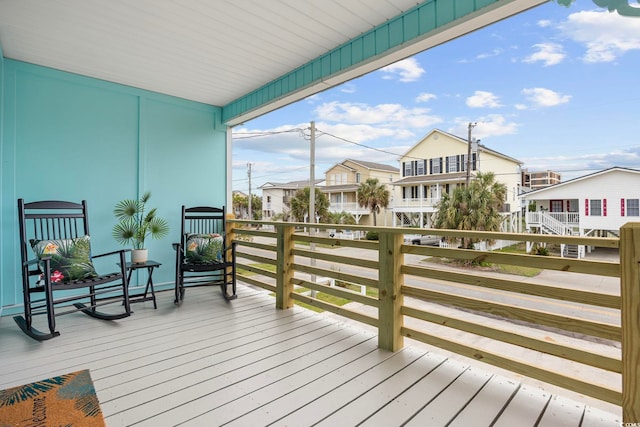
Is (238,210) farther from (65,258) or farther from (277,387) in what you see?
(277,387)

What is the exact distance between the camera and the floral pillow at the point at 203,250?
3734mm

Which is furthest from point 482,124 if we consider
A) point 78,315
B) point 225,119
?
point 78,315

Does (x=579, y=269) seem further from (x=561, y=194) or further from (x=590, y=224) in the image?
(x=561, y=194)

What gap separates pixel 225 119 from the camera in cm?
473

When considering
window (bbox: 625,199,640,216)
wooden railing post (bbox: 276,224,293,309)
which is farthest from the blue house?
wooden railing post (bbox: 276,224,293,309)

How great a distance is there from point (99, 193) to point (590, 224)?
4653 mm

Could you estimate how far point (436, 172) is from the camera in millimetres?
4246

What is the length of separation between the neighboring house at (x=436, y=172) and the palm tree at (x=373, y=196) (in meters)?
0.21

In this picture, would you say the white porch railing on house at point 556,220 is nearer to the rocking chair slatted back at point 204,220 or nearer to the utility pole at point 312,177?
the rocking chair slatted back at point 204,220

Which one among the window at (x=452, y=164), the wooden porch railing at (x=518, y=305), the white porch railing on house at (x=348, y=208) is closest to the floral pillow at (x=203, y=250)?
the wooden porch railing at (x=518, y=305)

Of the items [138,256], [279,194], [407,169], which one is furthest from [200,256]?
[279,194]

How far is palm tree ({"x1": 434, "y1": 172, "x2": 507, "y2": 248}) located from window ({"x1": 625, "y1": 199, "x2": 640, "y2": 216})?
5.92 ft

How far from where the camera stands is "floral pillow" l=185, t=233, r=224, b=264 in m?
3.73

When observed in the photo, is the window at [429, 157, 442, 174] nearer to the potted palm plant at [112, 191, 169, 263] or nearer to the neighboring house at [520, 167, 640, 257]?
the neighboring house at [520, 167, 640, 257]
